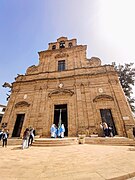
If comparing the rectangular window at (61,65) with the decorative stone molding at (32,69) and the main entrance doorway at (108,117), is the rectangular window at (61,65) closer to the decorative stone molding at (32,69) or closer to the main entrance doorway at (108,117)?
the decorative stone molding at (32,69)

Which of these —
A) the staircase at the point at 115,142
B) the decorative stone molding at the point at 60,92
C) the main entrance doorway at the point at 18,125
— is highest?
the decorative stone molding at the point at 60,92

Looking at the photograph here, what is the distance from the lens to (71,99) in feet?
42.9

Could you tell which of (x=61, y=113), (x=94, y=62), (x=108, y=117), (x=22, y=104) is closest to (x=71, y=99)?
(x=61, y=113)

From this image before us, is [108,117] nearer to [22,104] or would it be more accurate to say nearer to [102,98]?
[102,98]

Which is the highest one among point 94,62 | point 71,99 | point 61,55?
point 61,55

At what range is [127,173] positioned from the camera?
2.79 m

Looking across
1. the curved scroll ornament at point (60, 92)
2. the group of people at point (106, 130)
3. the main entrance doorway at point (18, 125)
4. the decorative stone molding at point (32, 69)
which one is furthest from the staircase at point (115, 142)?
the decorative stone molding at point (32, 69)

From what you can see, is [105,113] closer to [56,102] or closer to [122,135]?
[122,135]

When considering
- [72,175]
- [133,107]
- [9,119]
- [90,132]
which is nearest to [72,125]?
[90,132]

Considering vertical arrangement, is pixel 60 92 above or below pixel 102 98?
above

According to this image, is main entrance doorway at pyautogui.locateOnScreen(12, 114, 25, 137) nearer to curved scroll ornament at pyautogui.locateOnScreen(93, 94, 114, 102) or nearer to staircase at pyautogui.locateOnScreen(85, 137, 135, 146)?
staircase at pyautogui.locateOnScreen(85, 137, 135, 146)

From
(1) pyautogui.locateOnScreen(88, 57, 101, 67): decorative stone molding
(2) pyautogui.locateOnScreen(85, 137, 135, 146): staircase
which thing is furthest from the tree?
(2) pyautogui.locateOnScreen(85, 137, 135, 146): staircase

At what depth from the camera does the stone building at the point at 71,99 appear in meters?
11.4

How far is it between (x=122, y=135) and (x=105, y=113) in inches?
96.6
